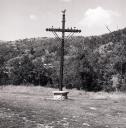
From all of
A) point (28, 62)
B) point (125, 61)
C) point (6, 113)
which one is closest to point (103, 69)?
point (125, 61)

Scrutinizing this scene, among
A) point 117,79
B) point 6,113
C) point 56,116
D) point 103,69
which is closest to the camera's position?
point 6,113

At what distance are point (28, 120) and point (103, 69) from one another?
186 ft

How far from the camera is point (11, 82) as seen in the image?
67.0 metres

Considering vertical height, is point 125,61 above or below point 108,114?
above

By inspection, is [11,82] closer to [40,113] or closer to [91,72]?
[91,72]

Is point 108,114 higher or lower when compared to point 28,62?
lower

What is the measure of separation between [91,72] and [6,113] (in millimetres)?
47407

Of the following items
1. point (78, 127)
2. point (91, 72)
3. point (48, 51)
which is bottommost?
point (78, 127)

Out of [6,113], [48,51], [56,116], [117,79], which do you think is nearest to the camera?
[6,113]

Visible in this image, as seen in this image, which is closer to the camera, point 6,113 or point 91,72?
point 6,113

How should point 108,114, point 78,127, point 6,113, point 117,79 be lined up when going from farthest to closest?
point 117,79 < point 108,114 < point 6,113 < point 78,127

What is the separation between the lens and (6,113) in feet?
51.6

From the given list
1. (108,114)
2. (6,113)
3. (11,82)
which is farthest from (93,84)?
(6,113)

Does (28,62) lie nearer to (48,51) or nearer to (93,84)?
(93,84)
